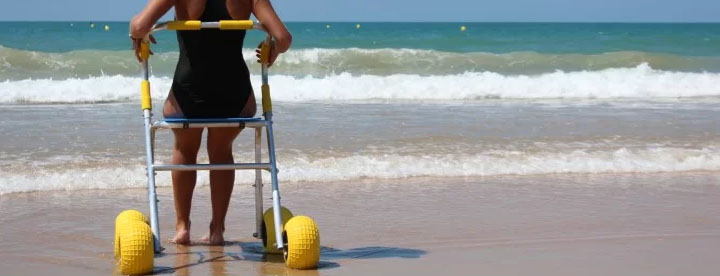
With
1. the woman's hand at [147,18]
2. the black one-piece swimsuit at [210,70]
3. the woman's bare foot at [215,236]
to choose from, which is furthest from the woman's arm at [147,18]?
the woman's bare foot at [215,236]

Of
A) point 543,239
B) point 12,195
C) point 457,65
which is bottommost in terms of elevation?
point 543,239

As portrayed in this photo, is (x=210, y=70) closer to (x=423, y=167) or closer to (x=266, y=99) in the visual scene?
(x=266, y=99)

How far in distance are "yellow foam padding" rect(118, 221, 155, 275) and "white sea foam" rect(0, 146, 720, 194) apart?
2633mm

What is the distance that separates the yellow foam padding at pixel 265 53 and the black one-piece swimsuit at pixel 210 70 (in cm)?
11

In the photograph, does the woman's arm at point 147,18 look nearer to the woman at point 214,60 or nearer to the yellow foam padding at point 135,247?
the woman at point 214,60

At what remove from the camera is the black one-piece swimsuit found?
14.3ft

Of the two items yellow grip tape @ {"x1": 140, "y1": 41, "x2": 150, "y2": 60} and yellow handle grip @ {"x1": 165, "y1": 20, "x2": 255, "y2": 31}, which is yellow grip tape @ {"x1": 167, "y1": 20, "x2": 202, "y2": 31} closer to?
yellow handle grip @ {"x1": 165, "y1": 20, "x2": 255, "y2": 31}

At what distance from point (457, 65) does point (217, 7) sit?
67.2ft

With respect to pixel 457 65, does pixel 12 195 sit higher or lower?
lower

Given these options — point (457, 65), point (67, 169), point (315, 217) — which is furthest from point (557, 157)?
point (457, 65)

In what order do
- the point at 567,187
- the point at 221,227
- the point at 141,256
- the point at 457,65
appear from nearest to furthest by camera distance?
1. the point at 141,256
2. the point at 221,227
3. the point at 567,187
4. the point at 457,65

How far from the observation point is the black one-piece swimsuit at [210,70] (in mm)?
4359

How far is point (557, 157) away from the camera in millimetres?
8023

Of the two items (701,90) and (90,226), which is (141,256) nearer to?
(90,226)
